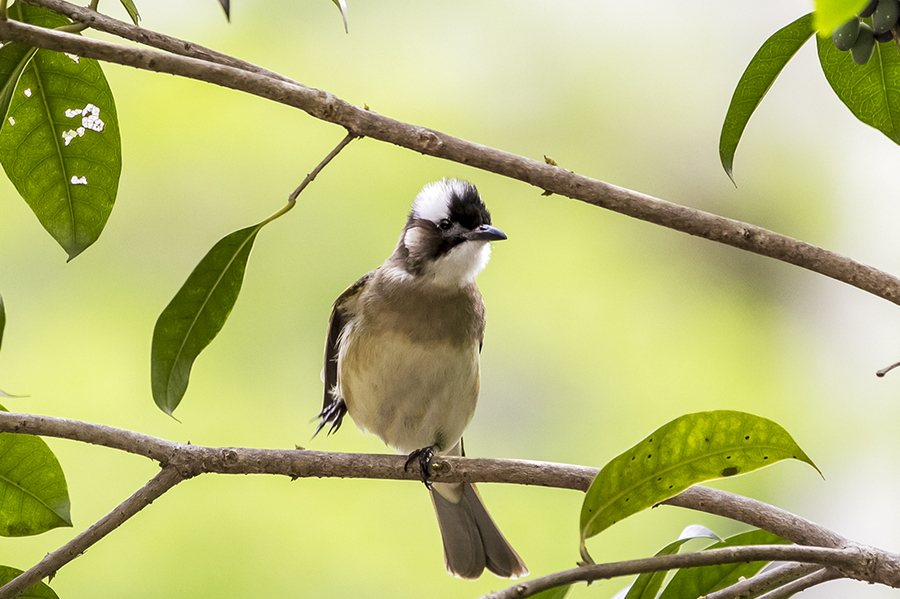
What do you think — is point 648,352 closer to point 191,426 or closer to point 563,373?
point 563,373

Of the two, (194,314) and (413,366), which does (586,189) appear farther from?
(413,366)

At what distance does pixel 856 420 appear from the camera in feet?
9.22

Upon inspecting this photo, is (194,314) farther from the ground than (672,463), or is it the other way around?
(194,314)

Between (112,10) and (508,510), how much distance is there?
2072mm

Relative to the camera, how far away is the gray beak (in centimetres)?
131

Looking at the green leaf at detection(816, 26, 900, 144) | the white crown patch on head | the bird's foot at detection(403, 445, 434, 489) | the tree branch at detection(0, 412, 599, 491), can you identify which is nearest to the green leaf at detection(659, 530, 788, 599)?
the tree branch at detection(0, 412, 599, 491)

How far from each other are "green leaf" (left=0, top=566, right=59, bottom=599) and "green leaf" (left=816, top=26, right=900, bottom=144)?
0.95 meters

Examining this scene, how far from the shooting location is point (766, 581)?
704mm

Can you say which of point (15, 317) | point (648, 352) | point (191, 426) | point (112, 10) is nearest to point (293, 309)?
point (191, 426)

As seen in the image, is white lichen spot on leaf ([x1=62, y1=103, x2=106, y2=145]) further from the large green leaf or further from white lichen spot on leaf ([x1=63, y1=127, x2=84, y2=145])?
the large green leaf

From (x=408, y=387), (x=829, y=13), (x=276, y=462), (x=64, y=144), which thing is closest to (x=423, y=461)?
(x=408, y=387)

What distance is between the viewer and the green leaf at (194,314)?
34.6 inches

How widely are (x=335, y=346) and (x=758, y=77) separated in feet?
3.01

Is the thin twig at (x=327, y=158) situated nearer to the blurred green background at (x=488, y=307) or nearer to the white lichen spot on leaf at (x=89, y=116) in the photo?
the white lichen spot on leaf at (x=89, y=116)
